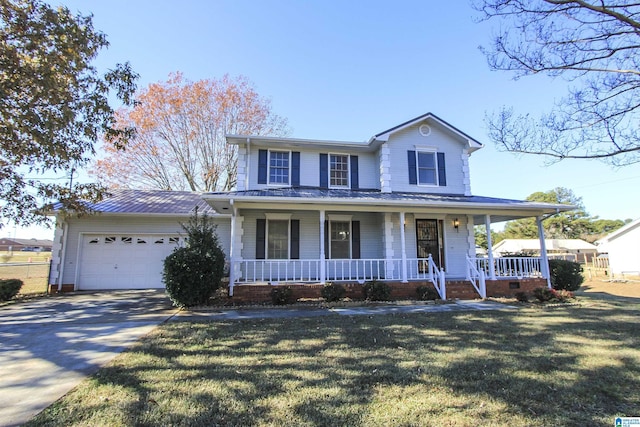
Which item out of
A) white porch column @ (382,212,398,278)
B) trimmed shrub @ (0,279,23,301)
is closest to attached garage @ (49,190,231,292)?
trimmed shrub @ (0,279,23,301)

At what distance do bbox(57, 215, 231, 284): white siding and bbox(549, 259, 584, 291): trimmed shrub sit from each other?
43.4ft

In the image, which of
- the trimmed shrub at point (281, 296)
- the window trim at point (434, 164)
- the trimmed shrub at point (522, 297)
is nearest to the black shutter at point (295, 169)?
the trimmed shrub at point (281, 296)

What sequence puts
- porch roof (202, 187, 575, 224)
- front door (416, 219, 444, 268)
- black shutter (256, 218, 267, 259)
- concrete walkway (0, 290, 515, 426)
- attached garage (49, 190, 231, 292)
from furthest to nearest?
attached garage (49, 190, 231, 292)
front door (416, 219, 444, 268)
black shutter (256, 218, 267, 259)
porch roof (202, 187, 575, 224)
concrete walkway (0, 290, 515, 426)

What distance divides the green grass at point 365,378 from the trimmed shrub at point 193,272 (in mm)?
2208

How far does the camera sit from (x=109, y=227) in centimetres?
1301

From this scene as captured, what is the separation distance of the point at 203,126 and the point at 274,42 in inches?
410

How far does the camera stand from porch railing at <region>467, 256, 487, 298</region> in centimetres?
1060

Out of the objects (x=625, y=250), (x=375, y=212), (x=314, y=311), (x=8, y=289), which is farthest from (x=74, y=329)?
(x=625, y=250)

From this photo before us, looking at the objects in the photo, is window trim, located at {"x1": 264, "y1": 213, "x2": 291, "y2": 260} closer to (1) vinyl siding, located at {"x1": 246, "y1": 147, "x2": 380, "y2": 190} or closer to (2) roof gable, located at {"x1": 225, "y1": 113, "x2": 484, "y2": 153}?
(1) vinyl siding, located at {"x1": 246, "y1": 147, "x2": 380, "y2": 190}

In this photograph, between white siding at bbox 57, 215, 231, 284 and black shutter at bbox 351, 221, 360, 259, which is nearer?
black shutter at bbox 351, 221, 360, 259

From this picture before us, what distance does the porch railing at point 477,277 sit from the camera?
1060cm

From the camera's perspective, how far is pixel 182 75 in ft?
68.9

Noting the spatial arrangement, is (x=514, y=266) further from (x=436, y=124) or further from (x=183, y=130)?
(x=183, y=130)

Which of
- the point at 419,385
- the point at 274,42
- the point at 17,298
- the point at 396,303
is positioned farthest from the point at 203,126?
the point at 419,385
